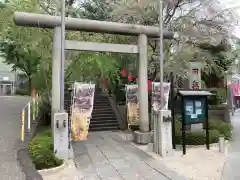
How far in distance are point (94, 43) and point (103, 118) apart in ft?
23.0

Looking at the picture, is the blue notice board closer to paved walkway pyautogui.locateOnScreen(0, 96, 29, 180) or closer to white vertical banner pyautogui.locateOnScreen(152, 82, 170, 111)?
white vertical banner pyautogui.locateOnScreen(152, 82, 170, 111)

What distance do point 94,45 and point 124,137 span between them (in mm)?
4666

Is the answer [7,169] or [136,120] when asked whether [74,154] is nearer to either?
[7,169]

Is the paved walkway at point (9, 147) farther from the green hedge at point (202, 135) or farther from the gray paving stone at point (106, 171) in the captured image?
the green hedge at point (202, 135)

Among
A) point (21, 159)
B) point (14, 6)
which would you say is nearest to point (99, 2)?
point (14, 6)

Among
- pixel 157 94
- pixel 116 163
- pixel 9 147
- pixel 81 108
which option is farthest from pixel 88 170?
pixel 157 94

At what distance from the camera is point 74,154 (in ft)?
30.1

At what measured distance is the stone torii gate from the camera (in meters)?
9.45

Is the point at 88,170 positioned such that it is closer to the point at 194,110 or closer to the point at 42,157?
the point at 42,157

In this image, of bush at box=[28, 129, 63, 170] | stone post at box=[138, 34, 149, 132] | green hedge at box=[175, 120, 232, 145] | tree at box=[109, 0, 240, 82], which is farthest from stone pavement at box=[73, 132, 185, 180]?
tree at box=[109, 0, 240, 82]

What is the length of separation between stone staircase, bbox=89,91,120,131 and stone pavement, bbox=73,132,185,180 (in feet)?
13.8

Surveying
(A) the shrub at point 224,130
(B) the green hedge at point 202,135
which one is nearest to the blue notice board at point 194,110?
(B) the green hedge at point 202,135

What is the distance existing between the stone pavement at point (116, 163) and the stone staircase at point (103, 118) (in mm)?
4218

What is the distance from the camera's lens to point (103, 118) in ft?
53.4
